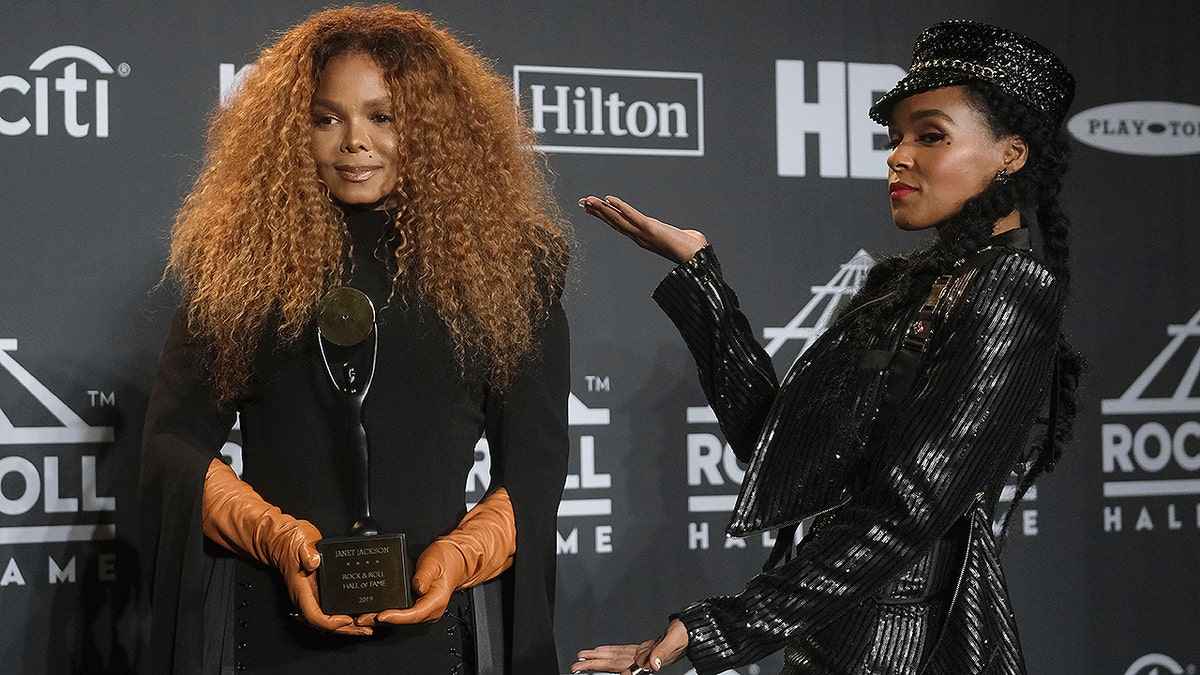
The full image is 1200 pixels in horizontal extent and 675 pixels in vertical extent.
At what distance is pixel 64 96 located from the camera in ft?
9.30

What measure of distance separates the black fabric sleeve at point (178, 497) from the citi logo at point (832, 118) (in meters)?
1.88

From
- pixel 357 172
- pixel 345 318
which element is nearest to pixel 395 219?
pixel 357 172

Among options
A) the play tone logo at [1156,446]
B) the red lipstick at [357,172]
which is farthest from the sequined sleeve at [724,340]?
the play tone logo at [1156,446]

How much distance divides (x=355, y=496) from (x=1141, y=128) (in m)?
2.73

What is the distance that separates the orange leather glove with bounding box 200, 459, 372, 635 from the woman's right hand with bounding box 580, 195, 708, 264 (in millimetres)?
593

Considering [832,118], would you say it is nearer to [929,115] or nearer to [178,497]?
[929,115]

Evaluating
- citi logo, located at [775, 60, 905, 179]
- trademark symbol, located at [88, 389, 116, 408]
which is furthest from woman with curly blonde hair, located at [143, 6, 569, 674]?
citi logo, located at [775, 60, 905, 179]

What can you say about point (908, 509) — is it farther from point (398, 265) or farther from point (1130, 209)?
point (1130, 209)

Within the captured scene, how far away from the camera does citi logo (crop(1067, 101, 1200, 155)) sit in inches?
139

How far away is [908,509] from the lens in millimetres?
1492

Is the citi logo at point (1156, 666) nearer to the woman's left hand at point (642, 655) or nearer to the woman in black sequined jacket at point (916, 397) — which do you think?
the woman in black sequined jacket at point (916, 397)

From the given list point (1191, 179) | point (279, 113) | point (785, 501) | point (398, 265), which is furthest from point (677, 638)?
point (1191, 179)

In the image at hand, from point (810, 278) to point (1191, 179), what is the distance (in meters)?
1.19

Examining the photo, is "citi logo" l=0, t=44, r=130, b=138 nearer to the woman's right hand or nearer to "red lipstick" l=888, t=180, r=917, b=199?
the woman's right hand
